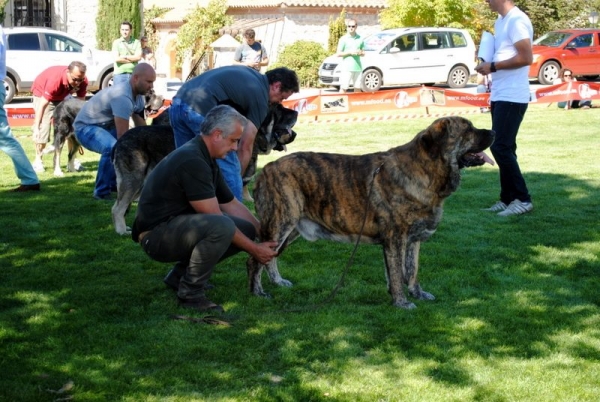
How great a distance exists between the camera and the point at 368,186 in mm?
6469

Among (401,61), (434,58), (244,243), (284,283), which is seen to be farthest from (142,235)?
(434,58)

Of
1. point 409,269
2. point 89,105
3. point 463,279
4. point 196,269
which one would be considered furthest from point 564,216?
point 89,105

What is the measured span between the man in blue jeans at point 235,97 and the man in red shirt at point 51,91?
5.67 metres

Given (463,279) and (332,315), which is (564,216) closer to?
(463,279)

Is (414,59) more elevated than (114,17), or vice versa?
(114,17)

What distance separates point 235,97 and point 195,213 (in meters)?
1.48

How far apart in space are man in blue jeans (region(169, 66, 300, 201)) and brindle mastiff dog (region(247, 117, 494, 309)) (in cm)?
78

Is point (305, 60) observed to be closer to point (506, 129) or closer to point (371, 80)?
point (371, 80)

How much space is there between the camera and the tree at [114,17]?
33.0 m

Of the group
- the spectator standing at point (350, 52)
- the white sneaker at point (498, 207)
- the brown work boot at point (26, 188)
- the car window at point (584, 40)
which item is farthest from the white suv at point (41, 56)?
the white sneaker at point (498, 207)

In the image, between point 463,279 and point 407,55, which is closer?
point 463,279

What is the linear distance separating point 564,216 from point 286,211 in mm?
4466

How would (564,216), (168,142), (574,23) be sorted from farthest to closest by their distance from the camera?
(574,23), (564,216), (168,142)

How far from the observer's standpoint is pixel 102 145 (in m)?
10.3
